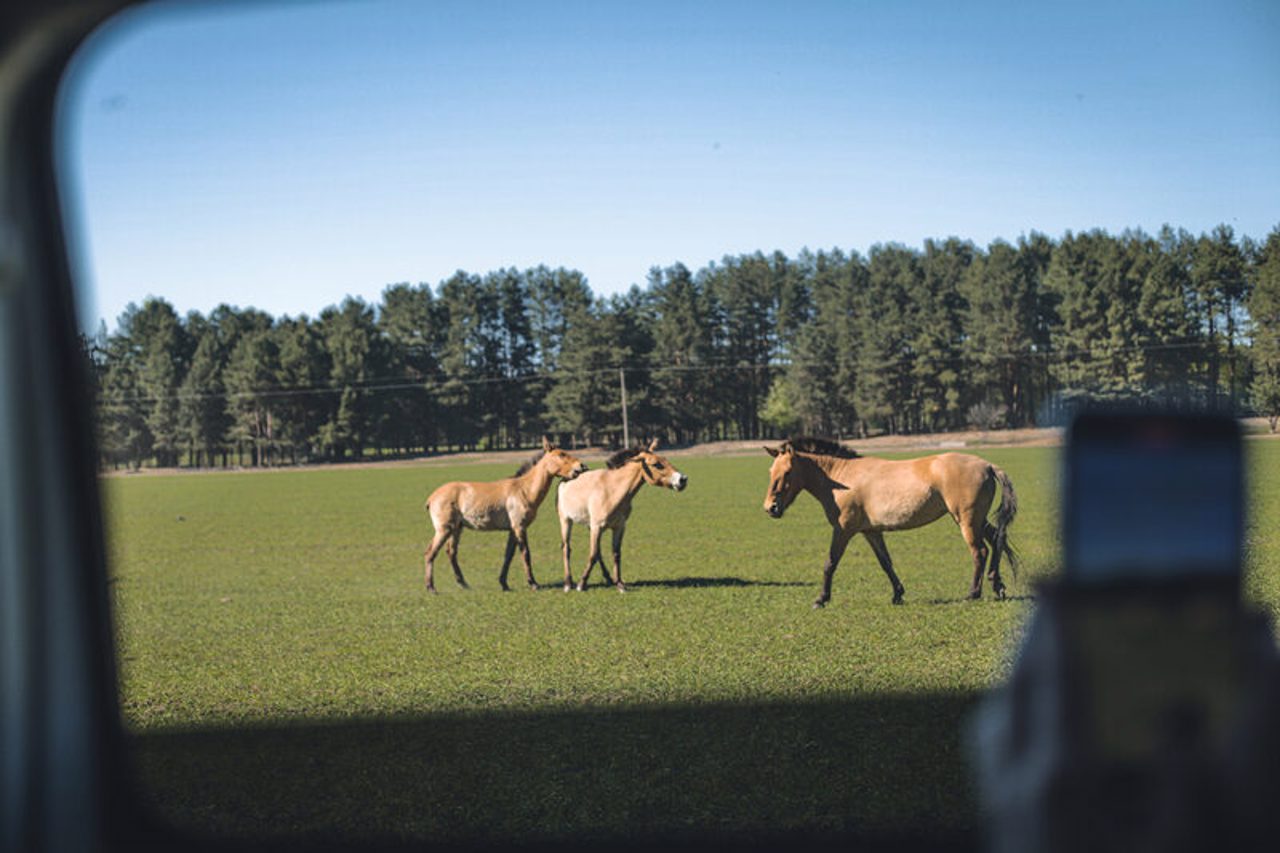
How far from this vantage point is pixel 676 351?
183ft

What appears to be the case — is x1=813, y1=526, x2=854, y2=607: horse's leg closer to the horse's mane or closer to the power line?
the horse's mane

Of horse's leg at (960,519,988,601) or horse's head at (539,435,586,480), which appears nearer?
horse's leg at (960,519,988,601)

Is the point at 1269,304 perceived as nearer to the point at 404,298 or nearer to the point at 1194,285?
the point at 1194,285

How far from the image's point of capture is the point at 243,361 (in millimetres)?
58500

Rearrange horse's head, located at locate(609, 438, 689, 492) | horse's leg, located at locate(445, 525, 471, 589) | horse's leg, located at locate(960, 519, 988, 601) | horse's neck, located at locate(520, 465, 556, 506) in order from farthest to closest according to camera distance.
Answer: horse's leg, located at locate(445, 525, 471, 589) → horse's neck, located at locate(520, 465, 556, 506) → horse's head, located at locate(609, 438, 689, 492) → horse's leg, located at locate(960, 519, 988, 601)

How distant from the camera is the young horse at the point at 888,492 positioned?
34.2 ft

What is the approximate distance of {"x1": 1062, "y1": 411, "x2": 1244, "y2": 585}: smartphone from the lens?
1.09 metres

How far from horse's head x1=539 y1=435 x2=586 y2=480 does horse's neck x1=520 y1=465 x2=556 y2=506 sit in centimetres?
9

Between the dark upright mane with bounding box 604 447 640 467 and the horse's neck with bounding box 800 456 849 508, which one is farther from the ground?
the dark upright mane with bounding box 604 447 640 467

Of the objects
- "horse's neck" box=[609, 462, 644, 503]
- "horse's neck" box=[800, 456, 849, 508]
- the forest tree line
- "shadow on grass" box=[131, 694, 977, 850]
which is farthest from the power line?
"shadow on grass" box=[131, 694, 977, 850]

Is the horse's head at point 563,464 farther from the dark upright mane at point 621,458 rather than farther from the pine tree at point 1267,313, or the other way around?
the pine tree at point 1267,313

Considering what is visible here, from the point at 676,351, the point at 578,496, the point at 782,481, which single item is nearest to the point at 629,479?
the point at 578,496

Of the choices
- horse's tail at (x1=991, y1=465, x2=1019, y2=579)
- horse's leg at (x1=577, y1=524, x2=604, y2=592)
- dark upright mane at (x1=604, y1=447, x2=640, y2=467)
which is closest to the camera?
horse's tail at (x1=991, y1=465, x2=1019, y2=579)

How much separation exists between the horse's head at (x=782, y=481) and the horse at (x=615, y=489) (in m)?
1.20
